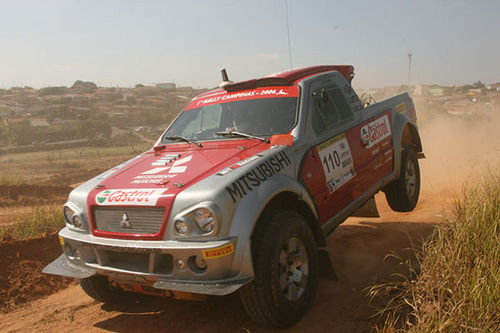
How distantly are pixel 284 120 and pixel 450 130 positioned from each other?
17.2 metres

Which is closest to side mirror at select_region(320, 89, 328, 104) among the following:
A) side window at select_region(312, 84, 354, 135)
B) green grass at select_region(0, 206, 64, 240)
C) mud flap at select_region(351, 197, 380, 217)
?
side window at select_region(312, 84, 354, 135)

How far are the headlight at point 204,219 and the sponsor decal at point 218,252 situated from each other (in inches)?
5.6

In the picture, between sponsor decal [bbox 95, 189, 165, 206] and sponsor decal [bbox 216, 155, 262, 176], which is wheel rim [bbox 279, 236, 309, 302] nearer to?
sponsor decal [bbox 216, 155, 262, 176]

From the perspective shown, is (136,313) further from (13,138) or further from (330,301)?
(13,138)

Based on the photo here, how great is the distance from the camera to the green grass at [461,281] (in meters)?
2.62

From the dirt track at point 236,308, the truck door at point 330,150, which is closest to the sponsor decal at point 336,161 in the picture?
the truck door at point 330,150

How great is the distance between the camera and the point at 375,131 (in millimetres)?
5188

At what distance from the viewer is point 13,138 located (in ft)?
90.6

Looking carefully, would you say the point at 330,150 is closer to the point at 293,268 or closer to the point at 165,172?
the point at 293,268

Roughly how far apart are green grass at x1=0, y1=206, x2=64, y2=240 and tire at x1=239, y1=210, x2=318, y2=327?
165 inches

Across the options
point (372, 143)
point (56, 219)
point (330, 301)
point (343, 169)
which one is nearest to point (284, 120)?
point (343, 169)

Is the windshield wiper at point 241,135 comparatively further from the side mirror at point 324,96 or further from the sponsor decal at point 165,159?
the side mirror at point 324,96

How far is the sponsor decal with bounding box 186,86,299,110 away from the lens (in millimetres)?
4415

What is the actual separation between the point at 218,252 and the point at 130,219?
74 centimetres
